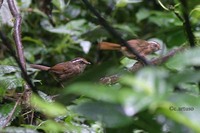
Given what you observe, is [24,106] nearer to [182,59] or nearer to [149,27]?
[182,59]

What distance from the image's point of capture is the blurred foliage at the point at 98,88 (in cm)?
56

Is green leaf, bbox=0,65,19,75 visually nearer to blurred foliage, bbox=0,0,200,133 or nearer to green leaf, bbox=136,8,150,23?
blurred foliage, bbox=0,0,200,133

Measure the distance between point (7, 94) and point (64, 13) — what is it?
2.21 m

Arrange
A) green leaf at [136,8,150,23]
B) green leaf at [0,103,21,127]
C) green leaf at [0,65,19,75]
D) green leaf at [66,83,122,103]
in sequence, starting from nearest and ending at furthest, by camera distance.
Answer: green leaf at [66,83,122,103]
green leaf at [0,103,21,127]
green leaf at [0,65,19,75]
green leaf at [136,8,150,23]

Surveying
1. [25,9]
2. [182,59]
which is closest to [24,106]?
[182,59]

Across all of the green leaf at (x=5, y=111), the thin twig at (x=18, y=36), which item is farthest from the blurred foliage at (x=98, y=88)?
the thin twig at (x=18, y=36)

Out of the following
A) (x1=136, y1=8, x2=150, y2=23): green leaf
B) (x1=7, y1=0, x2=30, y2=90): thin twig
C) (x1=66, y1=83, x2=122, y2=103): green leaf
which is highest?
(x1=66, y1=83, x2=122, y2=103): green leaf

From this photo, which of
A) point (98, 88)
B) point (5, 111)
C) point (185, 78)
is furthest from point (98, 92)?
point (5, 111)

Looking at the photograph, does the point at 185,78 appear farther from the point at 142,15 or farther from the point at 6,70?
the point at 142,15

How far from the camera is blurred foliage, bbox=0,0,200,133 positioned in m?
0.56

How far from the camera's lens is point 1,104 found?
1.40m

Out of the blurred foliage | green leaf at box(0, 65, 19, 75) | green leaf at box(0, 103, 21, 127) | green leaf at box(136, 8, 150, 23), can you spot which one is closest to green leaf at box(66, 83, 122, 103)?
the blurred foliage

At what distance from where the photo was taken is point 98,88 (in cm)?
56

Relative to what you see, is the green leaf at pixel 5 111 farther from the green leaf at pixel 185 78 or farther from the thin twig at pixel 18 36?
the green leaf at pixel 185 78
